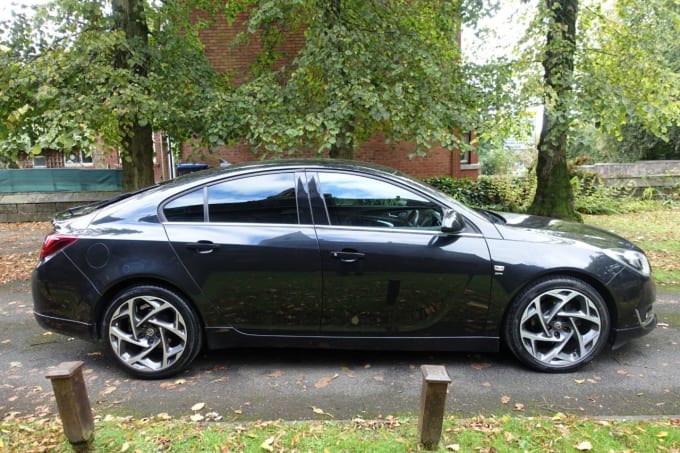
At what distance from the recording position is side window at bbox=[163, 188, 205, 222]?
3463 millimetres

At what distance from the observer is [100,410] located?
9.88ft

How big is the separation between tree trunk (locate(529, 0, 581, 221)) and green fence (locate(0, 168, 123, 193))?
33.2ft

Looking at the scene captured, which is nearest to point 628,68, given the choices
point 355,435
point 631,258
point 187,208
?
point 631,258

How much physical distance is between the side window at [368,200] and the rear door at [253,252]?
21 cm

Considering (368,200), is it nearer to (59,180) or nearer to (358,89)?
(358,89)

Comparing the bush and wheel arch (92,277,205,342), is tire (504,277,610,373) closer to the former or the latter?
wheel arch (92,277,205,342)

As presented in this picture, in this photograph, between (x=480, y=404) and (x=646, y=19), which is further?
(x=646, y=19)

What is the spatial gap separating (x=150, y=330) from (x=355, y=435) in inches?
68.5

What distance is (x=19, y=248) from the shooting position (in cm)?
833

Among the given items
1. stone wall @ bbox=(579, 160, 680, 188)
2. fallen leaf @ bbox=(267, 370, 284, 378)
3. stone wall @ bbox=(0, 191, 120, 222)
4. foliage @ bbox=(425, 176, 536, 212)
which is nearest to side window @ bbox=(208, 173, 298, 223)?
fallen leaf @ bbox=(267, 370, 284, 378)

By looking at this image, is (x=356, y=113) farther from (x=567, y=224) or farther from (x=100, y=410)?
(x=100, y=410)

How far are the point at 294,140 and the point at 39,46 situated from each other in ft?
13.6

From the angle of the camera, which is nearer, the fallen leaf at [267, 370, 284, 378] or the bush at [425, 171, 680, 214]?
the fallen leaf at [267, 370, 284, 378]

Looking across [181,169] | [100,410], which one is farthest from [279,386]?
[181,169]
